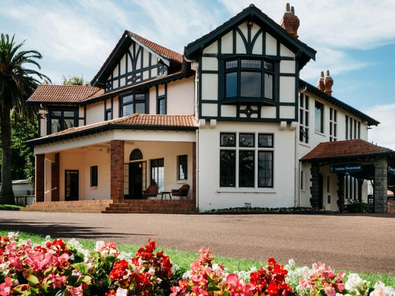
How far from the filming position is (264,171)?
20500 millimetres

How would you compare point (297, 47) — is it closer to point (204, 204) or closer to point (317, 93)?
point (317, 93)

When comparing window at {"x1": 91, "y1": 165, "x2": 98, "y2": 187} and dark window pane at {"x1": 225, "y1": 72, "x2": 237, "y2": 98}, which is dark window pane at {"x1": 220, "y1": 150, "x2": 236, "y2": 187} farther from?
window at {"x1": 91, "y1": 165, "x2": 98, "y2": 187}

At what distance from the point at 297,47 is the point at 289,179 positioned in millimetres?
5919

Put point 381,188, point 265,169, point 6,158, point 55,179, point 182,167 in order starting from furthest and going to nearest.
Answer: point 6,158
point 55,179
point 182,167
point 265,169
point 381,188

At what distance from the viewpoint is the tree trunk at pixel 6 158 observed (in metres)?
30.9

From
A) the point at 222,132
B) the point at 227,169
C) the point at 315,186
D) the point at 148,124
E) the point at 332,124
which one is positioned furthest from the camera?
the point at 332,124

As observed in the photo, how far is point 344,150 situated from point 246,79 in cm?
643

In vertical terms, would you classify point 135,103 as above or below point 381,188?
above

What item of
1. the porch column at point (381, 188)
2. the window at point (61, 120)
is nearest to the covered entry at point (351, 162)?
the porch column at point (381, 188)

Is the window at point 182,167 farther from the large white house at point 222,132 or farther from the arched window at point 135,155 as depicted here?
the arched window at point 135,155

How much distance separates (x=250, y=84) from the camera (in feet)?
65.9

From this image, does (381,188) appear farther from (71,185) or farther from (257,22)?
(71,185)

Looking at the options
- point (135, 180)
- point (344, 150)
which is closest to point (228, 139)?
point (344, 150)

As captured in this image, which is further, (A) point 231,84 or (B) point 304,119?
(B) point 304,119
